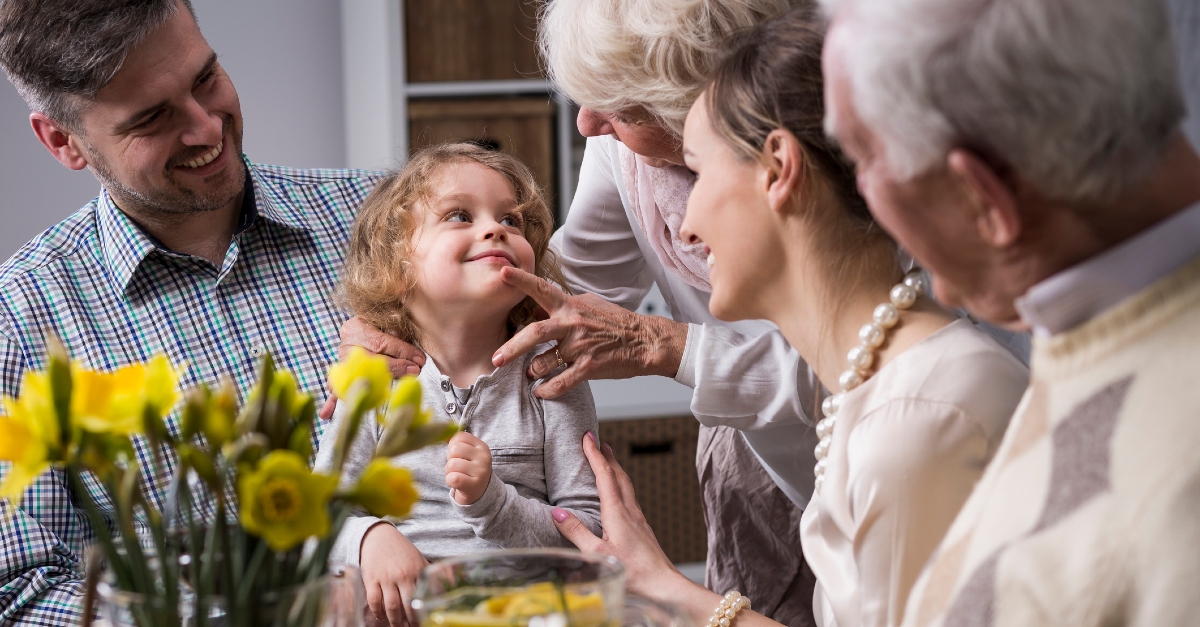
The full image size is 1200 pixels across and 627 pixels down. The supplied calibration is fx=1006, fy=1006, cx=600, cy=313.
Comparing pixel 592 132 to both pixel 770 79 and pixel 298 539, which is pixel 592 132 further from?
pixel 298 539

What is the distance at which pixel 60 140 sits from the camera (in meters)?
1.81

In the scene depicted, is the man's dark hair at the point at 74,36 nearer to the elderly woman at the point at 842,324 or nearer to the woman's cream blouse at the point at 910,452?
the elderly woman at the point at 842,324

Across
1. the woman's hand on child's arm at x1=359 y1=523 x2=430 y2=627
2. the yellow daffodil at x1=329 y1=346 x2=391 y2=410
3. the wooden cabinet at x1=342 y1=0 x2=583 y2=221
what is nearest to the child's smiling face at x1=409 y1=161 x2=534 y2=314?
the woman's hand on child's arm at x1=359 y1=523 x2=430 y2=627

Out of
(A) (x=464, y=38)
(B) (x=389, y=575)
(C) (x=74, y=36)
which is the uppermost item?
(C) (x=74, y=36)

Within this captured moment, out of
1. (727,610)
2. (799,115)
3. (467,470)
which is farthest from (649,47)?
(727,610)

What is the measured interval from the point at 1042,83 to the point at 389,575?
3.34ft

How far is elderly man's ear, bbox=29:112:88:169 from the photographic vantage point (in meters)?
1.76

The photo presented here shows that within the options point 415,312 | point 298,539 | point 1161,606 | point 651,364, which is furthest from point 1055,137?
point 415,312

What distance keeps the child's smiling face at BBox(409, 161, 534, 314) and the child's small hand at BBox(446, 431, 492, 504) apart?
271mm

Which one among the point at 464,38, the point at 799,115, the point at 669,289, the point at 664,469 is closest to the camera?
the point at 799,115

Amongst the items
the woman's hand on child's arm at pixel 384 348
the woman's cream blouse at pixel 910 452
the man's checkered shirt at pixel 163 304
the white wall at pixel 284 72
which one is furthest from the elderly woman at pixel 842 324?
the white wall at pixel 284 72

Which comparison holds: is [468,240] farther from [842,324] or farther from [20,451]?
[20,451]

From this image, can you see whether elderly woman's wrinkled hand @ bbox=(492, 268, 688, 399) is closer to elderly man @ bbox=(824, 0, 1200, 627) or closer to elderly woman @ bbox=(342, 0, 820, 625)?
elderly woman @ bbox=(342, 0, 820, 625)

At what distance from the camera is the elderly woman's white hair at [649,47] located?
4.37 feet
